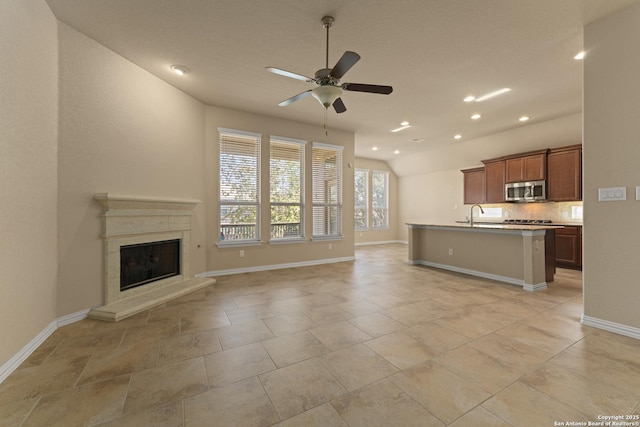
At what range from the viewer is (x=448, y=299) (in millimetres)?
3643

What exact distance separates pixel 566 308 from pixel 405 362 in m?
2.64

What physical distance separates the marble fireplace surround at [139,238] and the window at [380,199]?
6.91 metres

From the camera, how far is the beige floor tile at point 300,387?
1.65 m

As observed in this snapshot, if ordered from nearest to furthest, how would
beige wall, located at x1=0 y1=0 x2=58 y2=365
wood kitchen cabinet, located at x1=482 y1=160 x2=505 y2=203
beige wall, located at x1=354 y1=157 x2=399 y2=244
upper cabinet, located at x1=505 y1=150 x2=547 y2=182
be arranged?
beige wall, located at x1=0 y1=0 x2=58 y2=365, upper cabinet, located at x1=505 y1=150 x2=547 y2=182, wood kitchen cabinet, located at x1=482 y1=160 x2=505 y2=203, beige wall, located at x1=354 y1=157 x2=399 y2=244

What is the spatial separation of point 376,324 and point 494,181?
20.2ft

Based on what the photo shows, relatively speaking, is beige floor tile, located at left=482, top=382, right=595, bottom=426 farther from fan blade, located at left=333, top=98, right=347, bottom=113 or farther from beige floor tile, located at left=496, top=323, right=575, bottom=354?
fan blade, located at left=333, top=98, right=347, bottom=113

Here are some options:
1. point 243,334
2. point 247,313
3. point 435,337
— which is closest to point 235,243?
point 247,313

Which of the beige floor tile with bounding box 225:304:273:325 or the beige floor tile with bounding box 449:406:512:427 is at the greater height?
the beige floor tile with bounding box 225:304:273:325

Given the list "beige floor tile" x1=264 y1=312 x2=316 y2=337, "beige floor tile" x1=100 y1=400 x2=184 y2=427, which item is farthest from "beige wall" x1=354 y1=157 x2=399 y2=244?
"beige floor tile" x1=100 y1=400 x2=184 y2=427

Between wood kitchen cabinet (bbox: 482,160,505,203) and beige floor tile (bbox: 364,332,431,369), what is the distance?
603cm

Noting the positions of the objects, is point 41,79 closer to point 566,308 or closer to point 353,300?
point 353,300

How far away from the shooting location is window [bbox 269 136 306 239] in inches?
220

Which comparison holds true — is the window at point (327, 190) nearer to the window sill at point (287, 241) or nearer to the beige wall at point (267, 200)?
the beige wall at point (267, 200)

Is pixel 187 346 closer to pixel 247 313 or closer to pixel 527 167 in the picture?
pixel 247 313
